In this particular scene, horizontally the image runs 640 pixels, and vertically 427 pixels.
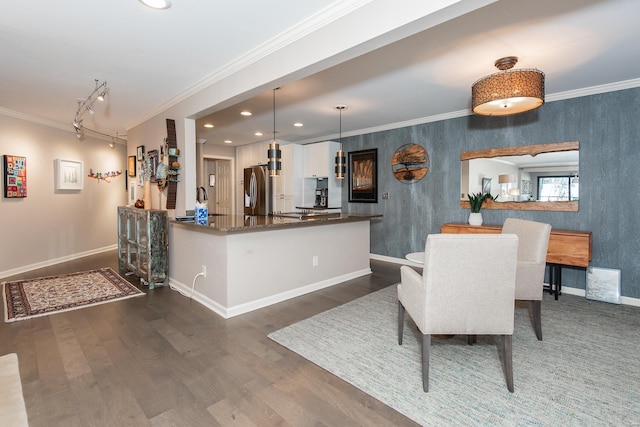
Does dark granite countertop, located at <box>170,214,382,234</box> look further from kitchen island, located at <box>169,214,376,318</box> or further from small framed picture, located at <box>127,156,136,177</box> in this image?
small framed picture, located at <box>127,156,136,177</box>

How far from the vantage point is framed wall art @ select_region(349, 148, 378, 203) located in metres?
5.75

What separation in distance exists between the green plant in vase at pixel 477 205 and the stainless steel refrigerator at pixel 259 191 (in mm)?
3909

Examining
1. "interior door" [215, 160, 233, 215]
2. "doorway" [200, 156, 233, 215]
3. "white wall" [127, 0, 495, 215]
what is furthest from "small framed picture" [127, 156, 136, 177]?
"interior door" [215, 160, 233, 215]

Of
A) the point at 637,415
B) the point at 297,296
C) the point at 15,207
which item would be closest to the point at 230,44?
the point at 297,296

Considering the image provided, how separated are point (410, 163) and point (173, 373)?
4370 mm

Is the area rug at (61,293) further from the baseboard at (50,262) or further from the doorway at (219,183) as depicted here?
the doorway at (219,183)

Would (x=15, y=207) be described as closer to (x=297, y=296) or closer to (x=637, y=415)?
(x=297, y=296)

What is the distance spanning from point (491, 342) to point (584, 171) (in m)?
2.53

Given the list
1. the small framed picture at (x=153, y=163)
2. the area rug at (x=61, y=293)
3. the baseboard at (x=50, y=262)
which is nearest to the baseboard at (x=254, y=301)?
the area rug at (x=61, y=293)

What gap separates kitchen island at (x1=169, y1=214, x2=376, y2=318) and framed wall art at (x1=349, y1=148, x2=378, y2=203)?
1.52 meters

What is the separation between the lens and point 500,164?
14.2 ft

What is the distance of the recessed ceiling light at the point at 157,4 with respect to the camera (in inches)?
76.9

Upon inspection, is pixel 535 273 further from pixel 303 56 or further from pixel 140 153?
pixel 140 153

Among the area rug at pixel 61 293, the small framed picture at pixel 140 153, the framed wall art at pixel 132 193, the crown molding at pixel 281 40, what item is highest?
the crown molding at pixel 281 40
